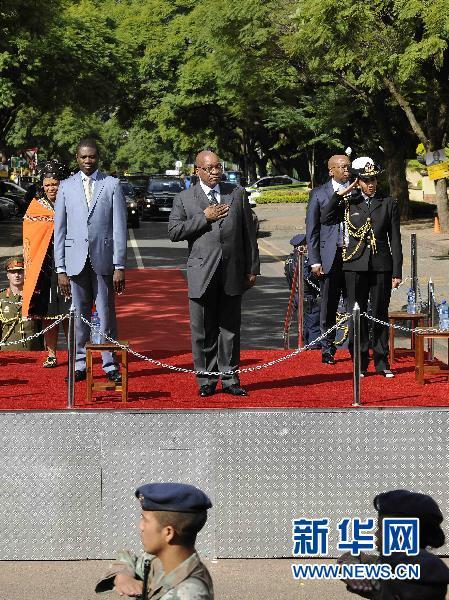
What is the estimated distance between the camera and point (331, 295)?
37.5ft

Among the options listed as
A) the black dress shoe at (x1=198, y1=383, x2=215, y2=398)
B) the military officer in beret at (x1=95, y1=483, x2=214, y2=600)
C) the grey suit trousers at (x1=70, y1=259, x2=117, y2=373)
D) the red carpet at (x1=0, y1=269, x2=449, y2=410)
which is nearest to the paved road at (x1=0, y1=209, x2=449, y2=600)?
the red carpet at (x1=0, y1=269, x2=449, y2=410)

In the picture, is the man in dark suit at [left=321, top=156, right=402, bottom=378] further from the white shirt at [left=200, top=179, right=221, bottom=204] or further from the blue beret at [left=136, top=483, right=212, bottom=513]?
the blue beret at [left=136, top=483, right=212, bottom=513]

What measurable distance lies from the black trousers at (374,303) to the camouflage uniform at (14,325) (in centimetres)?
299

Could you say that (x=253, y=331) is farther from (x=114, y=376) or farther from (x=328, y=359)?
(x=114, y=376)

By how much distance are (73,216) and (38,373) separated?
4.45 feet

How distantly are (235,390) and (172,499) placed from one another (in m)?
5.49

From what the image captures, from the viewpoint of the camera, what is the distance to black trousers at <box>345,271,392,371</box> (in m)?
10.8

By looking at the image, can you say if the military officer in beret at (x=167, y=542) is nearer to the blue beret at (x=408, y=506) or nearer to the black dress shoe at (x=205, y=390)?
the blue beret at (x=408, y=506)

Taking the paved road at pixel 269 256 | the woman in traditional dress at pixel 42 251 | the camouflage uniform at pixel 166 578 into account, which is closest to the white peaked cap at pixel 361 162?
the woman in traditional dress at pixel 42 251

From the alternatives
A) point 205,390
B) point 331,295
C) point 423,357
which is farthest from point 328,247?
point 205,390

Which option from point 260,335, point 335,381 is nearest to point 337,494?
point 335,381

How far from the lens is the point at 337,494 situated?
8.46 meters

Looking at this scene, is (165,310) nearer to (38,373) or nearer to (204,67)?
(38,373)

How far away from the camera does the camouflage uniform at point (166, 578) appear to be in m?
4.25
